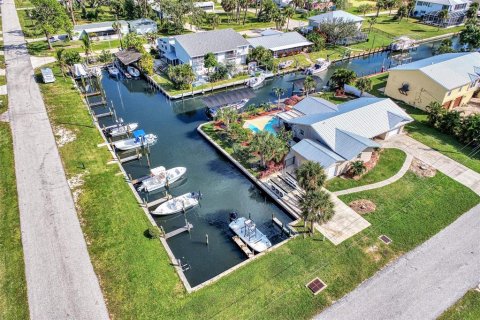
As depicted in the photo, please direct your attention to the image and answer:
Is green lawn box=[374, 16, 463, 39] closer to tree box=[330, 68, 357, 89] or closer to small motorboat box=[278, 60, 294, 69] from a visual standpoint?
small motorboat box=[278, 60, 294, 69]

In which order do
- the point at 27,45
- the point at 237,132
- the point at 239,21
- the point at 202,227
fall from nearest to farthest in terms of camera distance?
the point at 202,227 < the point at 237,132 < the point at 27,45 < the point at 239,21

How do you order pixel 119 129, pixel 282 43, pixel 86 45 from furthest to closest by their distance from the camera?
pixel 282 43, pixel 86 45, pixel 119 129

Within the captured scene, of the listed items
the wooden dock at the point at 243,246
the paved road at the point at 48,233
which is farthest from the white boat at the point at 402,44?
the paved road at the point at 48,233

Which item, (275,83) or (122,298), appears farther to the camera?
(275,83)

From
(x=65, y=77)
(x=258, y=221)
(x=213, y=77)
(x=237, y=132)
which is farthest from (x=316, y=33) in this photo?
(x=258, y=221)

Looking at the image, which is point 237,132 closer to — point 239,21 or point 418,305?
point 418,305

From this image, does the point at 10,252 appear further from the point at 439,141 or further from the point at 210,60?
the point at 439,141

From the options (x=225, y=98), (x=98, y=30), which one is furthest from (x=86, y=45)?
(x=225, y=98)
